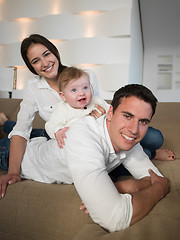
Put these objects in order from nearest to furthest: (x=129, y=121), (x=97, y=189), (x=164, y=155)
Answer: (x=97, y=189) → (x=129, y=121) → (x=164, y=155)

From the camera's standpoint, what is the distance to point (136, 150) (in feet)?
4.09

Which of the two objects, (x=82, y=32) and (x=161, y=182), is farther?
(x=82, y=32)

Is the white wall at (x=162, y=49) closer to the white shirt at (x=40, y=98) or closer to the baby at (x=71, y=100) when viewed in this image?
the white shirt at (x=40, y=98)

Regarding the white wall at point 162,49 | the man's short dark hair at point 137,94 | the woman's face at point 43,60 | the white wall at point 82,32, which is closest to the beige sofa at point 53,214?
the man's short dark hair at point 137,94

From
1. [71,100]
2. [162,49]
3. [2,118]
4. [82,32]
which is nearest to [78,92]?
[71,100]

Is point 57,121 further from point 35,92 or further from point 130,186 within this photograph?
point 130,186

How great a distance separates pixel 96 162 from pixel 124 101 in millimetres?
267

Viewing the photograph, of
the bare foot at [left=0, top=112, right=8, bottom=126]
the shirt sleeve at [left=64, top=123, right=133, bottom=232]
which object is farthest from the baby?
the bare foot at [left=0, top=112, right=8, bottom=126]

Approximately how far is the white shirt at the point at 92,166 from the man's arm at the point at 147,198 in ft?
0.09

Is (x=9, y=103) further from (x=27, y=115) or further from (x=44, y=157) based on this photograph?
(x=44, y=157)

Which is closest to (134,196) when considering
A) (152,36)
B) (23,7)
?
(23,7)

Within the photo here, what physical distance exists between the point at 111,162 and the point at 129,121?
0.83 ft

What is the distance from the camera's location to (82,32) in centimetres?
378

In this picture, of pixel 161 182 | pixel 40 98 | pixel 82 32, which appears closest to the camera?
pixel 161 182
